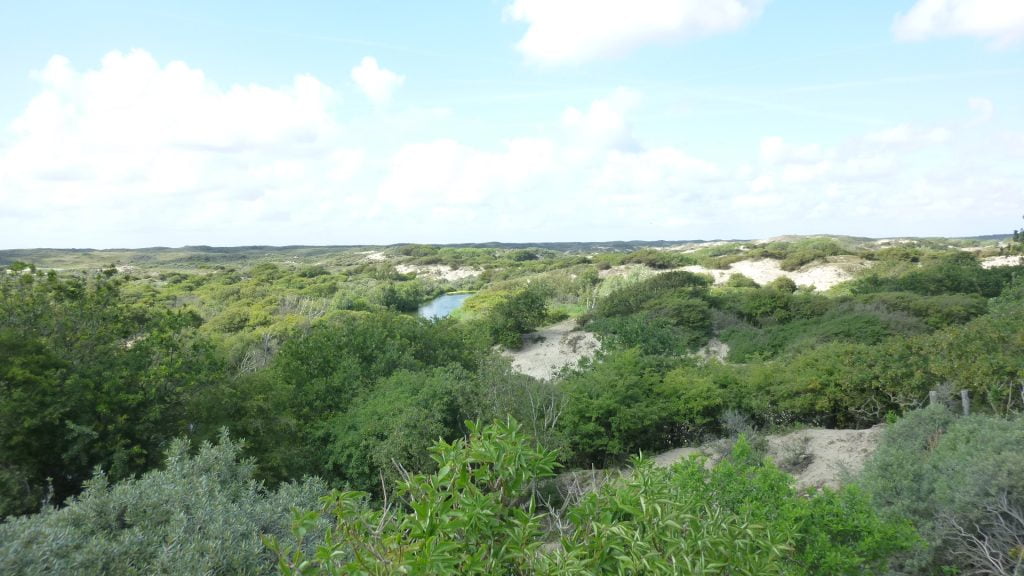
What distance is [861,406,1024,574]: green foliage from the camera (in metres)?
5.79

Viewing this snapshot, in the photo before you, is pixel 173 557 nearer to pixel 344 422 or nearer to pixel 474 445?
pixel 474 445

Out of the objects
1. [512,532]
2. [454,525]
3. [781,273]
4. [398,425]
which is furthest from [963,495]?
[781,273]

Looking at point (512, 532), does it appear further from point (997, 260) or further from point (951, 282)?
point (997, 260)

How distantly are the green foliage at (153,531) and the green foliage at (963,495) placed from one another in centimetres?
584

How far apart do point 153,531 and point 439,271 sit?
3445 inches

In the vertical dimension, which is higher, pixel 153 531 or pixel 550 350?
pixel 153 531

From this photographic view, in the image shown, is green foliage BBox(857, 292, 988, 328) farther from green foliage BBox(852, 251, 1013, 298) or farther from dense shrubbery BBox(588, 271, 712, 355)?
dense shrubbery BBox(588, 271, 712, 355)

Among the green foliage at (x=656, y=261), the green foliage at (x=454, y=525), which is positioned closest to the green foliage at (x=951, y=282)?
the green foliage at (x=656, y=261)

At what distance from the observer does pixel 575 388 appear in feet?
44.7

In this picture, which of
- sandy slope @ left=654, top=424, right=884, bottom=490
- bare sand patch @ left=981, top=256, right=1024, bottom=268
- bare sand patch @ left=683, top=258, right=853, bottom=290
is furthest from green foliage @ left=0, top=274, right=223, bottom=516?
bare sand patch @ left=981, top=256, right=1024, bottom=268

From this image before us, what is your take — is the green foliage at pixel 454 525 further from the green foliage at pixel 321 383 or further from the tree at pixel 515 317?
the tree at pixel 515 317

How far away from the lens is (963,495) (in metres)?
5.93

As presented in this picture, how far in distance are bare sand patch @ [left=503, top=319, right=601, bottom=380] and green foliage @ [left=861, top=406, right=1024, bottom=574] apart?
60.9 ft

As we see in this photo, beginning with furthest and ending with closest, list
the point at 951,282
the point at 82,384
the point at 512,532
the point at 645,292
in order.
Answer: the point at 645,292 < the point at 951,282 < the point at 82,384 < the point at 512,532
